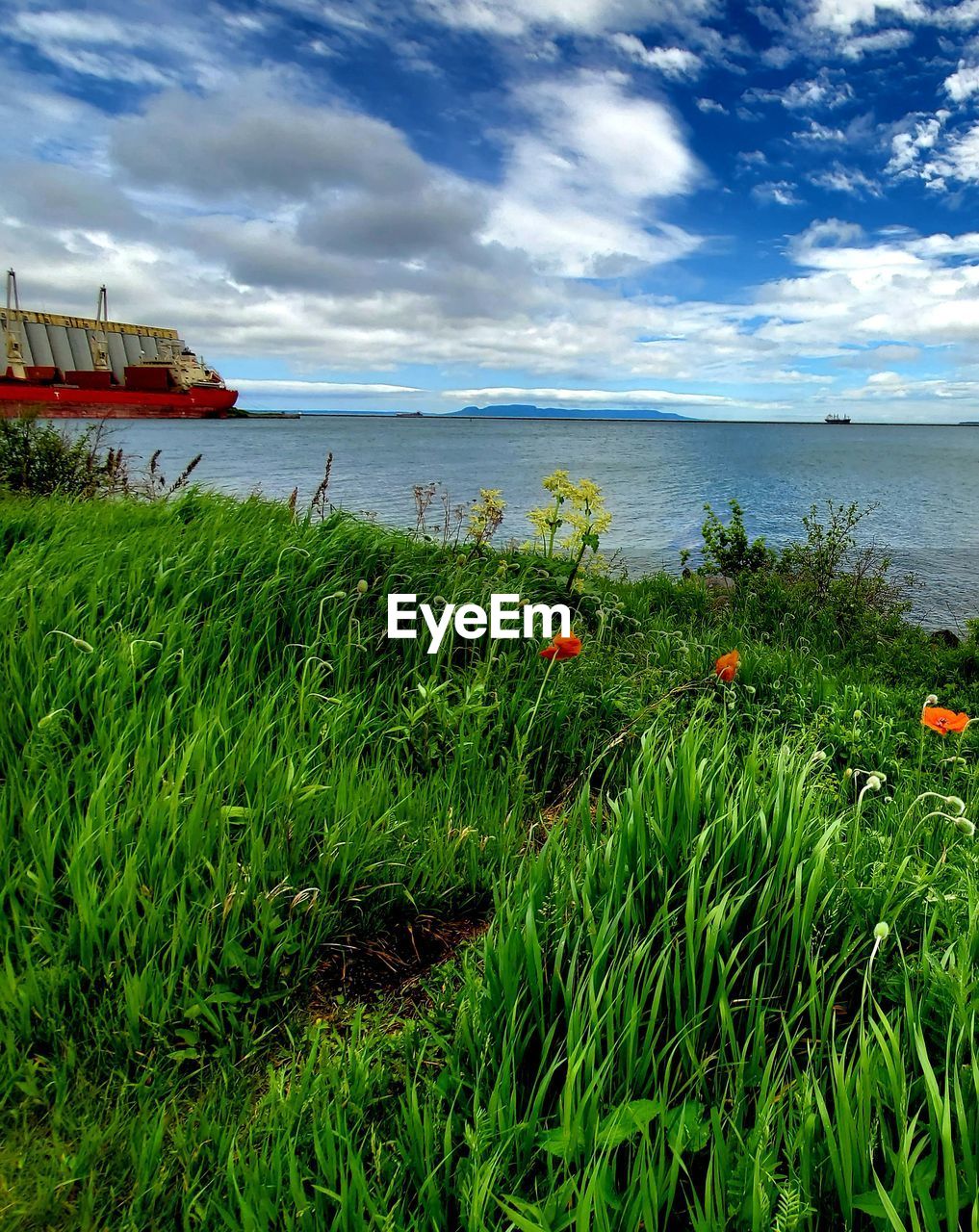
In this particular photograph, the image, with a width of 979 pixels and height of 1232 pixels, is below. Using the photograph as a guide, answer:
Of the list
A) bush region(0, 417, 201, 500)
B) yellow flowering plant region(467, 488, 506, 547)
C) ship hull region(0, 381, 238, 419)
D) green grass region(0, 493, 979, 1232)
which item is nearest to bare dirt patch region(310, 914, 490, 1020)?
green grass region(0, 493, 979, 1232)

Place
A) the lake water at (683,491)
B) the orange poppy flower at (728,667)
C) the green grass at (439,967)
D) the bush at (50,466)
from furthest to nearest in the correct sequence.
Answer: the lake water at (683,491)
the bush at (50,466)
the orange poppy flower at (728,667)
the green grass at (439,967)

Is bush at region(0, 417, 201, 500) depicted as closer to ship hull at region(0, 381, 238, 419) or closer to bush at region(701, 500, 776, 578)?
bush at region(701, 500, 776, 578)

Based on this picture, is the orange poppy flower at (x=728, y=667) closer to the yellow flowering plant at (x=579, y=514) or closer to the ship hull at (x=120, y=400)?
the yellow flowering plant at (x=579, y=514)

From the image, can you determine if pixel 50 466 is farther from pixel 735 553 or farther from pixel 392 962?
pixel 735 553

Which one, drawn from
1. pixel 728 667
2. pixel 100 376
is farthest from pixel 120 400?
pixel 728 667

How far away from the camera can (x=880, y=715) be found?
454 centimetres

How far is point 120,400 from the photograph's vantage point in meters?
51.1

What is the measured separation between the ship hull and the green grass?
34.5 m

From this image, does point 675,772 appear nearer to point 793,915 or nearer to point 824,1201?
point 793,915

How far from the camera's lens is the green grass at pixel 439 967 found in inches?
50.8

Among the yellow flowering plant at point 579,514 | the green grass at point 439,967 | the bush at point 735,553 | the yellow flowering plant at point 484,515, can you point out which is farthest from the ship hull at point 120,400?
the green grass at point 439,967

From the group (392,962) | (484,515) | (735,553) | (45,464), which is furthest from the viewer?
(735,553)

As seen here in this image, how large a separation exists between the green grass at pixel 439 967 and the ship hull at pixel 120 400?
113ft

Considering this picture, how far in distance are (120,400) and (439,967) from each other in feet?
188
